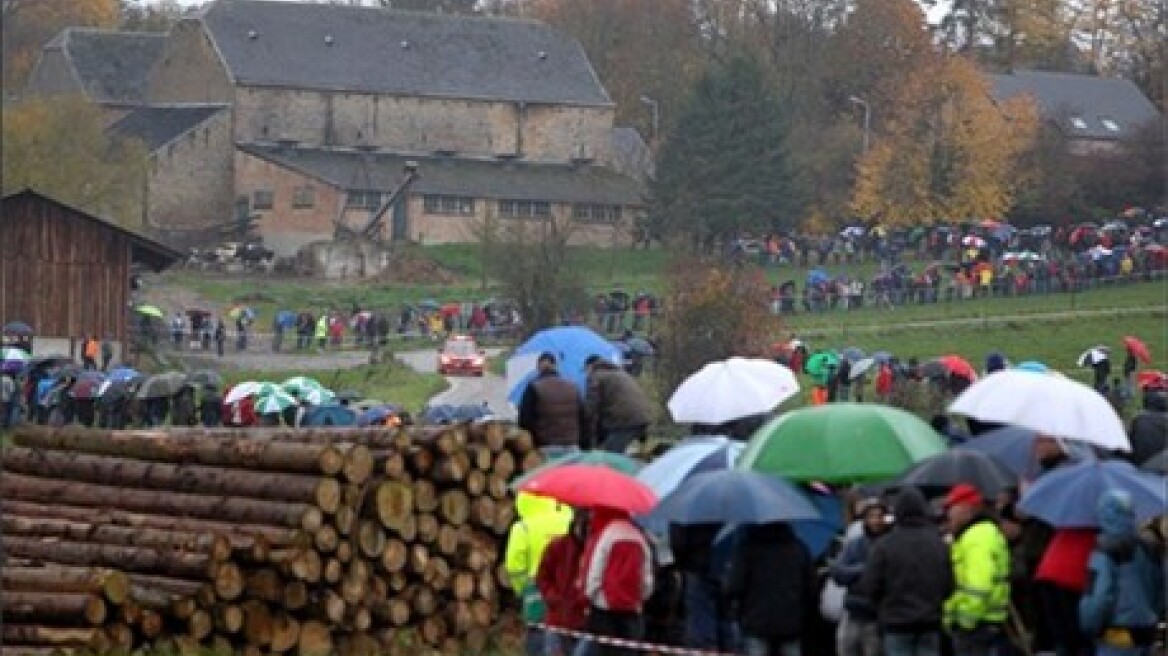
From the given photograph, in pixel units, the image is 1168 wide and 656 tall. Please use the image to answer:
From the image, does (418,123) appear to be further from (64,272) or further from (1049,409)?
(1049,409)

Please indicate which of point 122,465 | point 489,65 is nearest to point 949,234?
point 489,65

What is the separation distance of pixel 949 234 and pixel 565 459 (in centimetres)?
7827

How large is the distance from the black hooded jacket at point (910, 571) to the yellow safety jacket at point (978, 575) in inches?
3.2

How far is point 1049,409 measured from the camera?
20031 mm

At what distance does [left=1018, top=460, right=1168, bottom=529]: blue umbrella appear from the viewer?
1858 centimetres

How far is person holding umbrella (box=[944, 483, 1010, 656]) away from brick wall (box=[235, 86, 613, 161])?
329ft

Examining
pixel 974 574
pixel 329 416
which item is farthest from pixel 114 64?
pixel 974 574

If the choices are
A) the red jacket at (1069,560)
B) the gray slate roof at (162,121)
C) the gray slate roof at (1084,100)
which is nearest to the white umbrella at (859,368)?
the red jacket at (1069,560)

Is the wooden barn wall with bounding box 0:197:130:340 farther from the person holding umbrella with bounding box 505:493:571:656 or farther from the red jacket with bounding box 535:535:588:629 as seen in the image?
the red jacket with bounding box 535:535:588:629

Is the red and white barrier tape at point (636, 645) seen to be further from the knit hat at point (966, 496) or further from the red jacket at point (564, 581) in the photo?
the knit hat at point (966, 496)

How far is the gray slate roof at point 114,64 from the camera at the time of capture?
11962 cm

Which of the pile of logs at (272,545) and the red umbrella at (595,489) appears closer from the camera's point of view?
the red umbrella at (595,489)

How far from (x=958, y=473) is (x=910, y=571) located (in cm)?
72

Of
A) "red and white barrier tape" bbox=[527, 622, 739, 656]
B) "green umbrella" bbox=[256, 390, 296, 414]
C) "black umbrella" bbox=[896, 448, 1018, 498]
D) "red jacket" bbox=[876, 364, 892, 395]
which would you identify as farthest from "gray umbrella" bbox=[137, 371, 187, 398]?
"black umbrella" bbox=[896, 448, 1018, 498]
